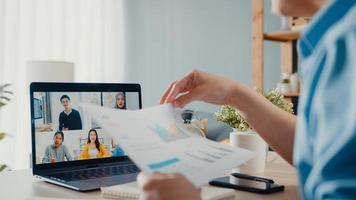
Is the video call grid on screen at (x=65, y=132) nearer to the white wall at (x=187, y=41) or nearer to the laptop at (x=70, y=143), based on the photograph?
the laptop at (x=70, y=143)

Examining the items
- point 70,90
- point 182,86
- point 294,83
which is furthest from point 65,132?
point 294,83

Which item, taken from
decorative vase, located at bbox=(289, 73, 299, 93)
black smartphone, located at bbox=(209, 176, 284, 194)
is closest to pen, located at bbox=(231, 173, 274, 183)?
black smartphone, located at bbox=(209, 176, 284, 194)

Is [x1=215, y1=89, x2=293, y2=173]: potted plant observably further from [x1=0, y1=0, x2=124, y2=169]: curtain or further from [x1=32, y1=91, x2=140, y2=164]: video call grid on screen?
[x1=0, y1=0, x2=124, y2=169]: curtain

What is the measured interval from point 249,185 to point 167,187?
521 mm

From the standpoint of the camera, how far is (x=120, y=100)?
50.8 inches

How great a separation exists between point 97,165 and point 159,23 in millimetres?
3112

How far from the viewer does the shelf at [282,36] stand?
3.06 metres

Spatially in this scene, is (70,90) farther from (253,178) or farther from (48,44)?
(48,44)

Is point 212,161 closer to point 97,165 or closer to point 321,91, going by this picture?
point 321,91

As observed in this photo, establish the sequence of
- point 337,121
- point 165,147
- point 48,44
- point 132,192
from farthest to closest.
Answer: point 48,44 < point 132,192 < point 165,147 < point 337,121

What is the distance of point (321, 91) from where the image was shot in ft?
1.69

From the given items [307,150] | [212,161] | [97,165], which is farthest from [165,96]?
[307,150]

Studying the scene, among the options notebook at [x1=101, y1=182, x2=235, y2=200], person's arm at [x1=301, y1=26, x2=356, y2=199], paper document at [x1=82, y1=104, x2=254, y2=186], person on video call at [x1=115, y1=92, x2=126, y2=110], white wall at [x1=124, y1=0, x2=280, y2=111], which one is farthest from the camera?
white wall at [x1=124, y1=0, x2=280, y2=111]

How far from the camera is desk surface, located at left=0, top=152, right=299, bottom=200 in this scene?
3.12ft
